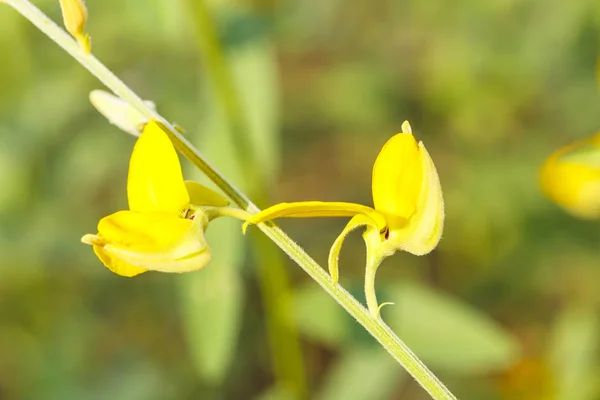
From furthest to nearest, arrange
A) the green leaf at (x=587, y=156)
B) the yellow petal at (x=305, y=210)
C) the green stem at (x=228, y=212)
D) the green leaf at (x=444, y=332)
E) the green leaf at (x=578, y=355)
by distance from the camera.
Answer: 1. the green leaf at (x=578, y=355)
2. the green leaf at (x=444, y=332)
3. the green leaf at (x=587, y=156)
4. the green stem at (x=228, y=212)
5. the yellow petal at (x=305, y=210)

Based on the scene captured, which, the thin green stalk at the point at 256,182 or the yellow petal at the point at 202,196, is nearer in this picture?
the yellow petal at the point at 202,196

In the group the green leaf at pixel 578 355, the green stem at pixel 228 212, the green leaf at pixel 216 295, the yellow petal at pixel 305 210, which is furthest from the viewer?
the green leaf at pixel 578 355

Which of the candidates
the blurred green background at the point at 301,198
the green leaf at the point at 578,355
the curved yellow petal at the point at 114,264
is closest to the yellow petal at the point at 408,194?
the curved yellow petal at the point at 114,264

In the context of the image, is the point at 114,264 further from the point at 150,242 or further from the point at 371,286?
the point at 371,286

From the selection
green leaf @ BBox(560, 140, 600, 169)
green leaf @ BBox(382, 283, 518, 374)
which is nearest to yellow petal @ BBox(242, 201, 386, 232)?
green leaf @ BBox(560, 140, 600, 169)

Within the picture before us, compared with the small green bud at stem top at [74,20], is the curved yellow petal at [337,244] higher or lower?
lower

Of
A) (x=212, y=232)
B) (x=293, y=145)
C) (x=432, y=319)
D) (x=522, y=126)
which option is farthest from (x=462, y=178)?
(x=212, y=232)

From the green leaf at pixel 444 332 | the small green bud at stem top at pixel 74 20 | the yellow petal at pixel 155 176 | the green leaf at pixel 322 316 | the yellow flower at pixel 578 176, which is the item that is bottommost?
the green leaf at pixel 444 332

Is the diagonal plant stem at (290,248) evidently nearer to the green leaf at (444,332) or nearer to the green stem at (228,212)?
the green stem at (228,212)
